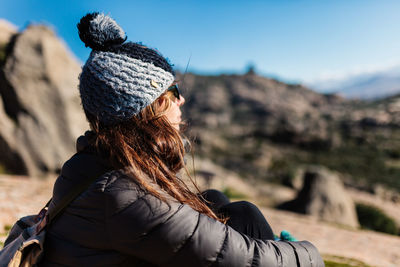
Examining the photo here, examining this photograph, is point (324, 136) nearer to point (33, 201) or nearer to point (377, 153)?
point (377, 153)

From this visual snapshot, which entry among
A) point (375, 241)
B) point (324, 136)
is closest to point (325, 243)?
point (375, 241)

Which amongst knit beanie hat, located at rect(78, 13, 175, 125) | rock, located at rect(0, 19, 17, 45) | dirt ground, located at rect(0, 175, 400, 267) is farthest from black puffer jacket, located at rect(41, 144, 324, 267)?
rock, located at rect(0, 19, 17, 45)

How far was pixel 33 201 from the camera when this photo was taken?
604 cm

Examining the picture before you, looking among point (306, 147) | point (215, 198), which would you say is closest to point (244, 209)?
point (215, 198)

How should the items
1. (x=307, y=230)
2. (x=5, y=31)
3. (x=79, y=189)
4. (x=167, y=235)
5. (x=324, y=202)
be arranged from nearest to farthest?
(x=167, y=235) < (x=79, y=189) < (x=307, y=230) < (x=5, y=31) < (x=324, y=202)

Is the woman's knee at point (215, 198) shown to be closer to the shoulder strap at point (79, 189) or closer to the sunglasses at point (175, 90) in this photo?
the sunglasses at point (175, 90)

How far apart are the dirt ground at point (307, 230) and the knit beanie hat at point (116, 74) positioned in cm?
341

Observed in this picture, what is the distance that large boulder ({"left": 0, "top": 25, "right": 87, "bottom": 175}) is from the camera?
8.59 m

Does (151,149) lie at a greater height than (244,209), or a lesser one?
greater

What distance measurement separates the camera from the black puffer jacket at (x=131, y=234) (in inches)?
54.9

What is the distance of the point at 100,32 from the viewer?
1771 millimetres

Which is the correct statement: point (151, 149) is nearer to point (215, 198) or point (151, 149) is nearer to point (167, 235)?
point (167, 235)

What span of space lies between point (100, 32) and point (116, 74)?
27cm

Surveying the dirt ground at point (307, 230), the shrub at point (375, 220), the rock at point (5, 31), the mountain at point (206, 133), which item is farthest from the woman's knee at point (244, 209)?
the rock at point (5, 31)
